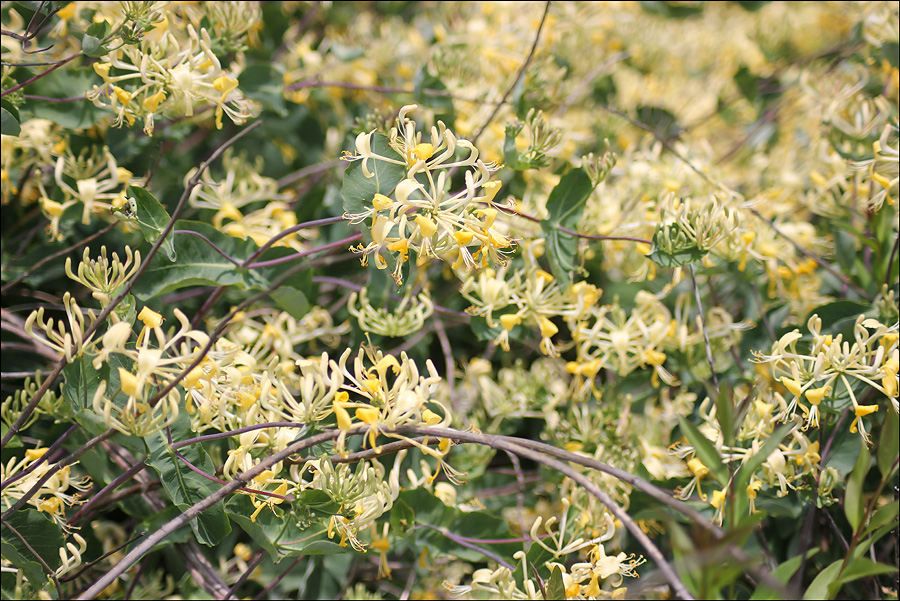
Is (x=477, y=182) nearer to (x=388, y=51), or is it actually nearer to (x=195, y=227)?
(x=195, y=227)

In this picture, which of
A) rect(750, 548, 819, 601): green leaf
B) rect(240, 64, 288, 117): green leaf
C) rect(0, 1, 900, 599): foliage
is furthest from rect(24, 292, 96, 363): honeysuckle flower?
rect(750, 548, 819, 601): green leaf

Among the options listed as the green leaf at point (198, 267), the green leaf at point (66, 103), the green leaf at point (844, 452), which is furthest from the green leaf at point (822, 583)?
the green leaf at point (66, 103)

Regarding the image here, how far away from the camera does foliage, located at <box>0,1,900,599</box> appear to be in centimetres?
50

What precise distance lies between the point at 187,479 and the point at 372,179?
309 mm

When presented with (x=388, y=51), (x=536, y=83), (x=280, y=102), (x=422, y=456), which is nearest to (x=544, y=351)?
(x=422, y=456)

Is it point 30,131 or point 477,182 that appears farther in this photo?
point 30,131

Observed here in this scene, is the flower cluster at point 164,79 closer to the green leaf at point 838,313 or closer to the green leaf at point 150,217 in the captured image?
the green leaf at point 150,217

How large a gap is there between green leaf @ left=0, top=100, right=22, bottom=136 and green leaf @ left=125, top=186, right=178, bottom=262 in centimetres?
21

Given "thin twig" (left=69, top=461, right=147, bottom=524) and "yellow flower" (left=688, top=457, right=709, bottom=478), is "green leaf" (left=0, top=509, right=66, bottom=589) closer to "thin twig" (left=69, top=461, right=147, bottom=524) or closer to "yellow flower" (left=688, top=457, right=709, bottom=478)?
"thin twig" (left=69, top=461, right=147, bottom=524)

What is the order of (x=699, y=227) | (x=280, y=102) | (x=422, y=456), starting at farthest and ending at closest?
1. (x=280, y=102)
2. (x=422, y=456)
3. (x=699, y=227)

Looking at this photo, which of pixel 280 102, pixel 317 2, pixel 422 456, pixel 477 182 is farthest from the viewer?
pixel 317 2

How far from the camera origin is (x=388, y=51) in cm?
110

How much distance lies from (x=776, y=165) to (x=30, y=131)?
114 centimetres

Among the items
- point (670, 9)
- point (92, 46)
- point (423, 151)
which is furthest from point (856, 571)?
point (670, 9)
